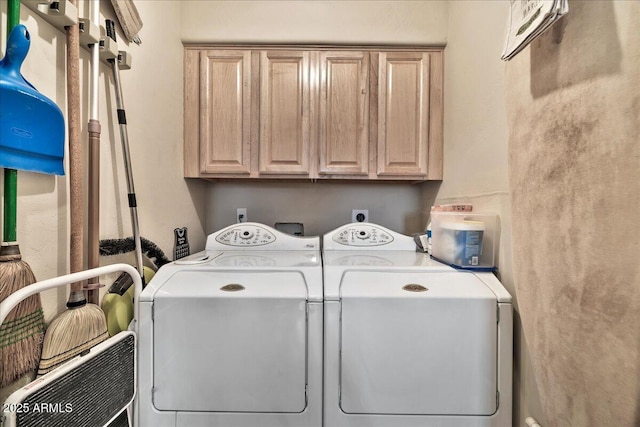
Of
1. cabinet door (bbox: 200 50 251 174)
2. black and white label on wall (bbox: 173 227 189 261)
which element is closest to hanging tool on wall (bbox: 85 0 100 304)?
black and white label on wall (bbox: 173 227 189 261)

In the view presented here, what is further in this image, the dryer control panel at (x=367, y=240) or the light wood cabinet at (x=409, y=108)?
the light wood cabinet at (x=409, y=108)

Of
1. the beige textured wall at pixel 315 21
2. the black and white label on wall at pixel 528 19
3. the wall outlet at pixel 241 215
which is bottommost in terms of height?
the wall outlet at pixel 241 215

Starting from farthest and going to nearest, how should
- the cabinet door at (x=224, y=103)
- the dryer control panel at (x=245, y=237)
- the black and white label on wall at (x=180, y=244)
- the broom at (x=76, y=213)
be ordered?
the cabinet door at (x=224, y=103) < the dryer control panel at (x=245, y=237) < the black and white label on wall at (x=180, y=244) < the broom at (x=76, y=213)

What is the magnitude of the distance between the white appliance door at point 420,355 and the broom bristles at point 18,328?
3.01ft

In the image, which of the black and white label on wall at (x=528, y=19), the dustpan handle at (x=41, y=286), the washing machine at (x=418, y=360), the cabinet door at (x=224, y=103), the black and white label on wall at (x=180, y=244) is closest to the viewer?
the dustpan handle at (x=41, y=286)

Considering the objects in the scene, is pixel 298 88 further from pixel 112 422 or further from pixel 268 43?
pixel 112 422

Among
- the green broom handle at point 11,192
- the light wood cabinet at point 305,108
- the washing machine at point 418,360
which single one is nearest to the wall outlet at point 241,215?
the light wood cabinet at point 305,108

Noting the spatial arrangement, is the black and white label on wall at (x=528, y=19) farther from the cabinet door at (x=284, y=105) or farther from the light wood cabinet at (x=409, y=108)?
the cabinet door at (x=284, y=105)

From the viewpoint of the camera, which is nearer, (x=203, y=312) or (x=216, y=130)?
(x=203, y=312)

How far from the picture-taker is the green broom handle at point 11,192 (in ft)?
2.26

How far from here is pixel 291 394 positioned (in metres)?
1.00

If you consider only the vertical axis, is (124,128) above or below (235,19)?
below

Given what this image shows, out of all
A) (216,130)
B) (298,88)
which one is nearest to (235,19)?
(298,88)

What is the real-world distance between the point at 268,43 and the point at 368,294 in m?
1.71
